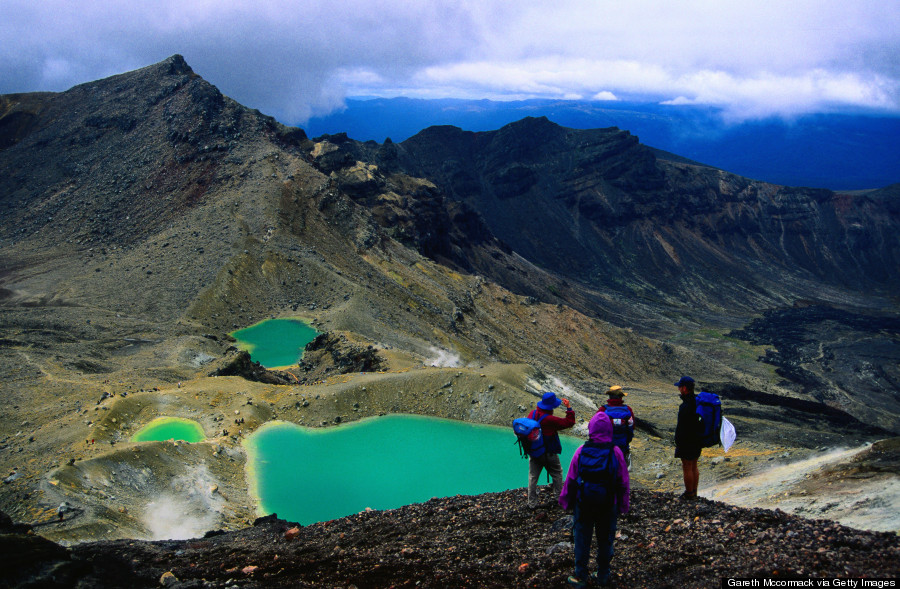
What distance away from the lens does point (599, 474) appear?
8836 mm

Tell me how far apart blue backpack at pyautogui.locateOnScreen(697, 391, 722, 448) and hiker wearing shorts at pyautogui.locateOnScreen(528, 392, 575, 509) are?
8.31ft

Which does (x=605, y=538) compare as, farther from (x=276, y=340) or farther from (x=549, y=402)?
(x=276, y=340)

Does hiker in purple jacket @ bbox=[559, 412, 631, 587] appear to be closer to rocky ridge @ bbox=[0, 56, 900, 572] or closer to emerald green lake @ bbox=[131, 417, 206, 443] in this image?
rocky ridge @ bbox=[0, 56, 900, 572]

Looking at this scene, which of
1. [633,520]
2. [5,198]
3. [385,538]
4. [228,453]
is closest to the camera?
[633,520]

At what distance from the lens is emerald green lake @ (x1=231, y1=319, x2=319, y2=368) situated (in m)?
47.1

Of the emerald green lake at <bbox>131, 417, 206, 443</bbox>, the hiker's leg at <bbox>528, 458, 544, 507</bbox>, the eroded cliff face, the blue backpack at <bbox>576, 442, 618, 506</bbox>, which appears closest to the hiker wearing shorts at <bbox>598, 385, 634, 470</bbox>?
the hiker's leg at <bbox>528, 458, 544, 507</bbox>

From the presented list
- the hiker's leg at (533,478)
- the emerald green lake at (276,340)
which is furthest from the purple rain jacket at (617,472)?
the emerald green lake at (276,340)

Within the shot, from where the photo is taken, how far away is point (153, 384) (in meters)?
33.3

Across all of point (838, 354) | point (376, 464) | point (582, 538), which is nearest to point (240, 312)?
point (376, 464)

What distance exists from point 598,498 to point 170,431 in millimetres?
22654

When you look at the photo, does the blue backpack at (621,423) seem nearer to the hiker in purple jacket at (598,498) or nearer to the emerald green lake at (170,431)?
the hiker in purple jacket at (598,498)

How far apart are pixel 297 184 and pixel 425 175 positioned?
10549 centimetres

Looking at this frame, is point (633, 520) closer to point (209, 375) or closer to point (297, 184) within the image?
point (209, 375)

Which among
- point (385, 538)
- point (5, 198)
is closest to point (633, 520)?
point (385, 538)
